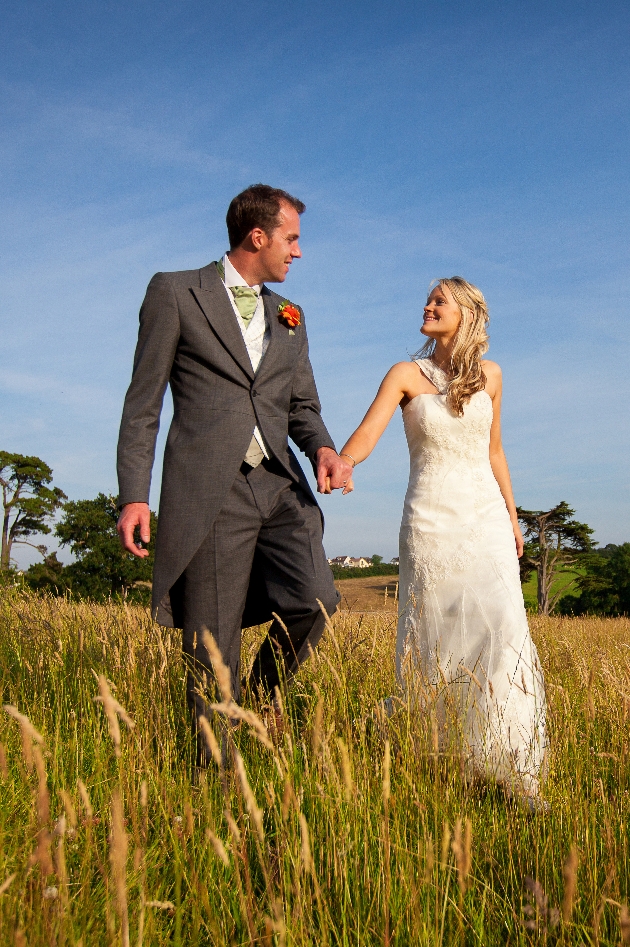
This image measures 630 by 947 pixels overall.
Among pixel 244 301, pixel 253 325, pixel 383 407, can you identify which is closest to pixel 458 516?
pixel 383 407

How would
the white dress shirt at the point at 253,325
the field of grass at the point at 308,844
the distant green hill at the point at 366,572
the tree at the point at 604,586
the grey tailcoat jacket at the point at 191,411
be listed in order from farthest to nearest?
the distant green hill at the point at 366,572 → the tree at the point at 604,586 → the white dress shirt at the point at 253,325 → the grey tailcoat jacket at the point at 191,411 → the field of grass at the point at 308,844

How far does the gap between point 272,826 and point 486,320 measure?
306 cm

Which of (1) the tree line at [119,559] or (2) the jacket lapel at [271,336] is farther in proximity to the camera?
(1) the tree line at [119,559]

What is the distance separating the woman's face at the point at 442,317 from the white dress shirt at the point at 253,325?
3.60ft

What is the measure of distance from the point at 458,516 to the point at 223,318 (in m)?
1.58

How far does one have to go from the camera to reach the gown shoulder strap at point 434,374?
4445 millimetres

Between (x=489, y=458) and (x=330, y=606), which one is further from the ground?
(x=489, y=458)

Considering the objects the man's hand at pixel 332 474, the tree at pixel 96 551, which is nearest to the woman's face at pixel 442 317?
the man's hand at pixel 332 474

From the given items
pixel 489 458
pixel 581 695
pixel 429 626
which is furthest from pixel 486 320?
pixel 581 695

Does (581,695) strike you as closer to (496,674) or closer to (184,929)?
(496,674)

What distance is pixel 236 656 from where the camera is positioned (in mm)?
3664

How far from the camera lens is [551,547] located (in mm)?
43938

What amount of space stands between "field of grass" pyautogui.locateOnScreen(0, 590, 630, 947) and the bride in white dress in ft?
1.22

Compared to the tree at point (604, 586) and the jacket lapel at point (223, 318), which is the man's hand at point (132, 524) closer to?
the jacket lapel at point (223, 318)
